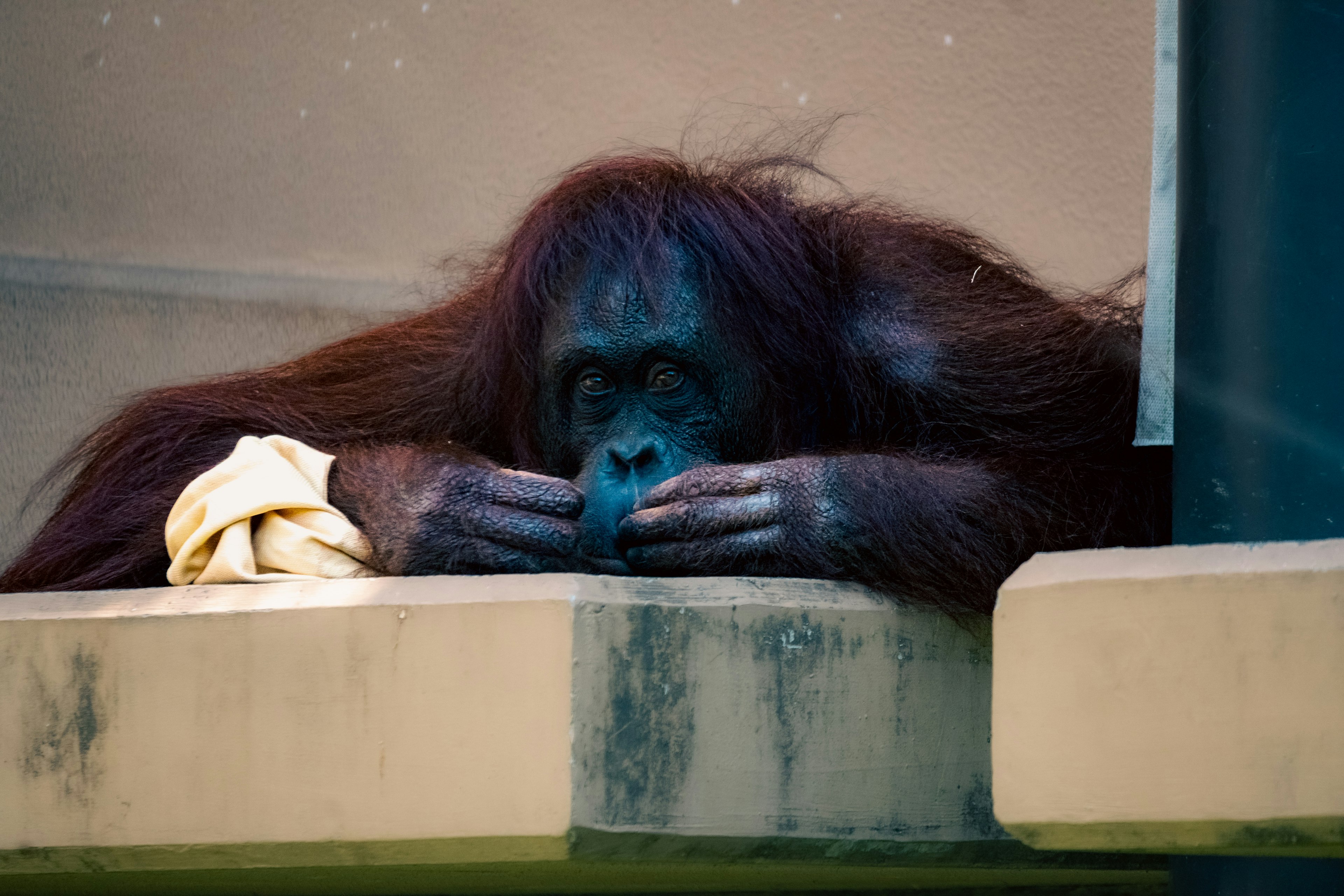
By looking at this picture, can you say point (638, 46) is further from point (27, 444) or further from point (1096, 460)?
point (1096, 460)

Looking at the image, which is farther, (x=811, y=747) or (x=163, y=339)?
(x=163, y=339)

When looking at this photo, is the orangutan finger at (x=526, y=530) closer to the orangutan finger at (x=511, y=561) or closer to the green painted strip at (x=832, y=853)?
the orangutan finger at (x=511, y=561)

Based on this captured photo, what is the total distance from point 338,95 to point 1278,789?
3.21 meters

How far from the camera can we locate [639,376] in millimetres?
2215

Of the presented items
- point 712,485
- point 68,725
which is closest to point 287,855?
point 68,725

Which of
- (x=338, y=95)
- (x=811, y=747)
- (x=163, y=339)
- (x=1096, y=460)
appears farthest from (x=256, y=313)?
(x=811, y=747)

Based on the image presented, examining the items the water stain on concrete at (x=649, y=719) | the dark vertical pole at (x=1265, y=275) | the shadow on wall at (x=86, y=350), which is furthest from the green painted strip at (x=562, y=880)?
the shadow on wall at (x=86, y=350)

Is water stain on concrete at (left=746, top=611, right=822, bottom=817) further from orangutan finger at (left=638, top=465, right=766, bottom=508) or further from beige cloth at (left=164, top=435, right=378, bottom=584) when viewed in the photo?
beige cloth at (left=164, top=435, right=378, bottom=584)

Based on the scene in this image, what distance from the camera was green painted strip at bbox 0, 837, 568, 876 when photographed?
4.99ft

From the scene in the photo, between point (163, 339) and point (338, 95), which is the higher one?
point (338, 95)

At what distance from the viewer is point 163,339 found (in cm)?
386

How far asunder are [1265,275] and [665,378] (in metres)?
1.00

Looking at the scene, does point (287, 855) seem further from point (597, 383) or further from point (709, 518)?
point (597, 383)

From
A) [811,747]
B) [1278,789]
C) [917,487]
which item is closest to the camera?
[1278,789]
